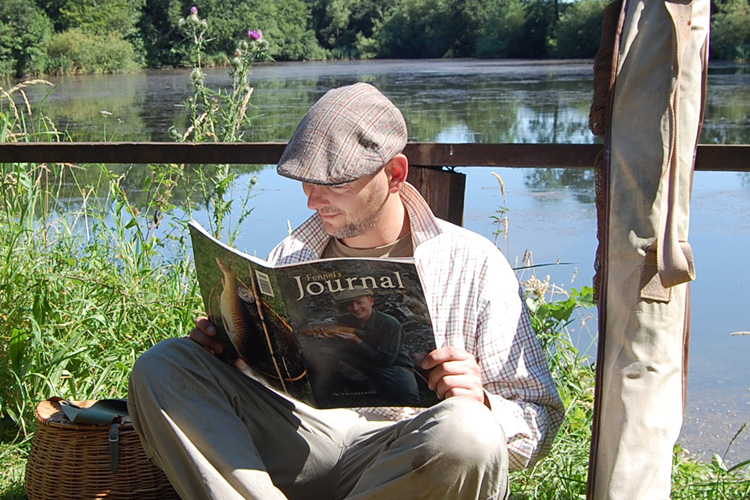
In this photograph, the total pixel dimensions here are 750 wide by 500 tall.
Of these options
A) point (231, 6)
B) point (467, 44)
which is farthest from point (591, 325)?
point (467, 44)

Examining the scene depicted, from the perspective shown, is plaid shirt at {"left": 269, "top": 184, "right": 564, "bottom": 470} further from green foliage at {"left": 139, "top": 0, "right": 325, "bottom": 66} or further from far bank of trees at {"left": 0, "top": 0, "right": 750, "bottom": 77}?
green foliage at {"left": 139, "top": 0, "right": 325, "bottom": 66}

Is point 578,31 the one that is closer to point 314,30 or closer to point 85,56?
point 314,30

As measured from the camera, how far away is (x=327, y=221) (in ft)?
6.73

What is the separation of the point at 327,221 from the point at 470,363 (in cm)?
50

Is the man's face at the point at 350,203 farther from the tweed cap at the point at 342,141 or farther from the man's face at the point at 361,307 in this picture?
the man's face at the point at 361,307

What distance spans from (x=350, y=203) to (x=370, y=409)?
1.68 feet

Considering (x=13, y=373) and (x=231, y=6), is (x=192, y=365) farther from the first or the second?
(x=231, y=6)

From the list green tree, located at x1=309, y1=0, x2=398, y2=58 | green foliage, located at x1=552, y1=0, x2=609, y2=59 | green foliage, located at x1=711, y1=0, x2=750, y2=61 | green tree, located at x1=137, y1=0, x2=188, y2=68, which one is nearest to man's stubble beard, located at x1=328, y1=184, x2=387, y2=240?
green foliage, located at x1=711, y1=0, x2=750, y2=61

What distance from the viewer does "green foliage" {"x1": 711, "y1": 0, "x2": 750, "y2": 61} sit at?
999 inches

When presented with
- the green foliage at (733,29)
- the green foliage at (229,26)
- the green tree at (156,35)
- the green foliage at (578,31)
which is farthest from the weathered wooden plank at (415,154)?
the green foliage at (578,31)

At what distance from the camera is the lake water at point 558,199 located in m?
4.14

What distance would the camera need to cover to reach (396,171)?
2.09 meters

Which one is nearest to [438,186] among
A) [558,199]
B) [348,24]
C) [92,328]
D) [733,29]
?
[92,328]

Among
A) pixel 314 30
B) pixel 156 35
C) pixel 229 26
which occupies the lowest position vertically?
pixel 156 35
